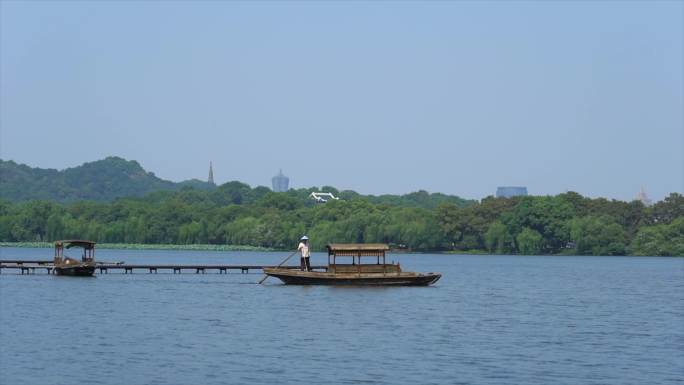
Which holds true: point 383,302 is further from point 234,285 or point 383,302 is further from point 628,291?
point 628,291

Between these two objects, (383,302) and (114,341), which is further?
(383,302)

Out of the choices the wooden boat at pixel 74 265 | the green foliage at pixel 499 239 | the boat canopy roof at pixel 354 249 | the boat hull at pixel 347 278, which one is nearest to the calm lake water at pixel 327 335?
the boat hull at pixel 347 278

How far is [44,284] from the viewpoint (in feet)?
263

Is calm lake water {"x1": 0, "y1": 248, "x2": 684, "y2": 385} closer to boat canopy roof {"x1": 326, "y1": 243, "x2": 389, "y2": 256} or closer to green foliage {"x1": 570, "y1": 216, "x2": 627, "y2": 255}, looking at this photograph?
boat canopy roof {"x1": 326, "y1": 243, "x2": 389, "y2": 256}

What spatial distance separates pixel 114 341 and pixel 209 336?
4182 millimetres

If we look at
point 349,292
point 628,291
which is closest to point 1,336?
point 349,292

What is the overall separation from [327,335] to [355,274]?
2596 centimetres

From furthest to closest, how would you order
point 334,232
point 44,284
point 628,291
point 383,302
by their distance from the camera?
point 334,232 → point 628,291 → point 44,284 → point 383,302

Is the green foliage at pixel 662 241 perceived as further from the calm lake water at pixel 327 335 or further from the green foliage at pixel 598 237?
the calm lake water at pixel 327 335

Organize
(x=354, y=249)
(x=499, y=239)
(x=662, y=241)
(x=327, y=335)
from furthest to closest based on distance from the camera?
(x=499, y=239) < (x=662, y=241) < (x=354, y=249) < (x=327, y=335)

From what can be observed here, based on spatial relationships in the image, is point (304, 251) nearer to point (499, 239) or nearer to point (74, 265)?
point (74, 265)

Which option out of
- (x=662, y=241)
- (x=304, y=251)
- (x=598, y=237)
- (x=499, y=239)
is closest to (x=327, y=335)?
(x=304, y=251)

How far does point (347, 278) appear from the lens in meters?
74.8

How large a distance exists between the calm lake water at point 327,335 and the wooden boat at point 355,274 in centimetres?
83
